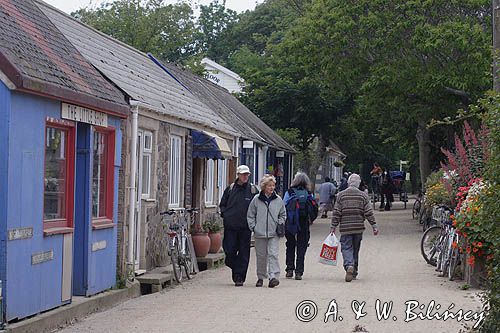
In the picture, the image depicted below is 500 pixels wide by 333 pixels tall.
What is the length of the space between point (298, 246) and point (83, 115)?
5.93m

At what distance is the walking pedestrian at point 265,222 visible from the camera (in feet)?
50.4

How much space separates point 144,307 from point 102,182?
6.36ft

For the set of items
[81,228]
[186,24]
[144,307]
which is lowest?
[144,307]

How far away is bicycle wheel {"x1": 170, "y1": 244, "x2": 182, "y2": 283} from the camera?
1566 centimetres

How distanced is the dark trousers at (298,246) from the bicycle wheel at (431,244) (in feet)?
9.94

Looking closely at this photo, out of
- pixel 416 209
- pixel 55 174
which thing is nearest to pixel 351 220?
pixel 55 174

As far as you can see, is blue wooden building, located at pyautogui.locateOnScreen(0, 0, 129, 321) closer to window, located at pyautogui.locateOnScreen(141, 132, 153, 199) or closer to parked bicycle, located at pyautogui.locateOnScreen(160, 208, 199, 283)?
window, located at pyautogui.locateOnScreen(141, 132, 153, 199)

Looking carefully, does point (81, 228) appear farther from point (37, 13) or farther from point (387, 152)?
point (387, 152)

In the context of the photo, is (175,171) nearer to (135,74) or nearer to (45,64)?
(135,74)

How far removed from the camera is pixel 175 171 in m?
18.3

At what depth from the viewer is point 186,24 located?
187ft

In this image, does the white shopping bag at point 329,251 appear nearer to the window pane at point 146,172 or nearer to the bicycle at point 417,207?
the window pane at point 146,172

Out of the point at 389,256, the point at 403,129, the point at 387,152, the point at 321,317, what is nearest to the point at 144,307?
the point at 321,317

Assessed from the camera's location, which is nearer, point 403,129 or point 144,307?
point 144,307
